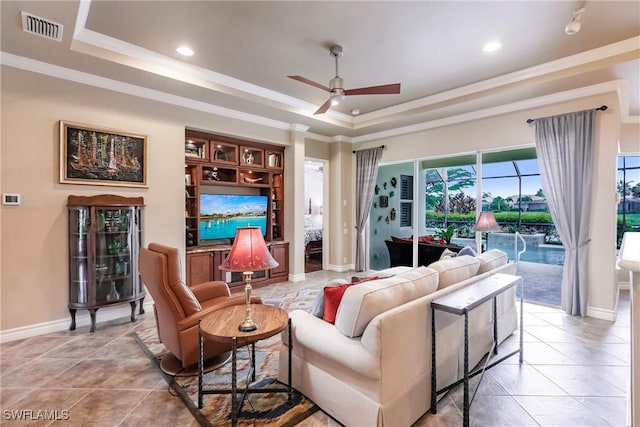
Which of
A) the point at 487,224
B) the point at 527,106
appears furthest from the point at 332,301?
the point at 527,106

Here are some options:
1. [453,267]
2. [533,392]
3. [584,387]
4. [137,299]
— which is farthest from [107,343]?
[584,387]

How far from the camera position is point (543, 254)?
15.6 ft

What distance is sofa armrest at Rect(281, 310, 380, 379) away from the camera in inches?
70.1

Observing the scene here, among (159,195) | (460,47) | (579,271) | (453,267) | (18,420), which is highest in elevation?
(460,47)

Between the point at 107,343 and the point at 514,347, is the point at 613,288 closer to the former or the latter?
the point at 514,347

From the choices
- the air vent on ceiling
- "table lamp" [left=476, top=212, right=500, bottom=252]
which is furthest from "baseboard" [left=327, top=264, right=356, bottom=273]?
the air vent on ceiling

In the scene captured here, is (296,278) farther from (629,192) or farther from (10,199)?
(629,192)

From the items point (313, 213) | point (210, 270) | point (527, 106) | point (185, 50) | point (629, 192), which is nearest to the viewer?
point (185, 50)

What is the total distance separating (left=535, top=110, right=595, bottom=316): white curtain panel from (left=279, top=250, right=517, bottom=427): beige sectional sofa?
8.54 ft

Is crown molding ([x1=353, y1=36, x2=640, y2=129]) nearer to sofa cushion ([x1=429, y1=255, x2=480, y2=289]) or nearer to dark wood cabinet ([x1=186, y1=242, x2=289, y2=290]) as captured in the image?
sofa cushion ([x1=429, y1=255, x2=480, y2=289])

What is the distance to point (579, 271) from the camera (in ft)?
13.2

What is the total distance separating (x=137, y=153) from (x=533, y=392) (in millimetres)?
4928

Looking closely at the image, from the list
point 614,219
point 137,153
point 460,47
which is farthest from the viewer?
point 137,153

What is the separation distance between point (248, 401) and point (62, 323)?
2.79m
